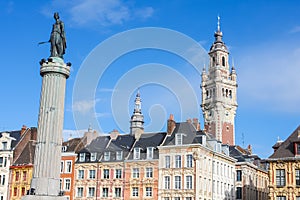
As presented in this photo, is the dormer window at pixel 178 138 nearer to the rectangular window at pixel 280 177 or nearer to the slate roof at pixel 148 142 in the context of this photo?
the slate roof at pixel 148 142

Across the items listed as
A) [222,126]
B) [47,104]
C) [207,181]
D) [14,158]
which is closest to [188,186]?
[207,181]

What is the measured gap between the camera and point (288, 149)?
147ft

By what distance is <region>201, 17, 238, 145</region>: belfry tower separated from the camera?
9581 cm

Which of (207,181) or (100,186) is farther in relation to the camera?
(100,186)

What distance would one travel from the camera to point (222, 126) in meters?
95.1

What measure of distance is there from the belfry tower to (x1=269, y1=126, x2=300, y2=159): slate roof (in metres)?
47.4

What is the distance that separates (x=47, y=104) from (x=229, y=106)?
78.3 meters

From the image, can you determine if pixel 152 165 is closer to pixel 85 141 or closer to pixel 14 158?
pixel 85 141

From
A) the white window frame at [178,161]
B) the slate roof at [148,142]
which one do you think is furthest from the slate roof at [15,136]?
the white window frame at [178,161]

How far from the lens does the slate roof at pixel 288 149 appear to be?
4403 cm

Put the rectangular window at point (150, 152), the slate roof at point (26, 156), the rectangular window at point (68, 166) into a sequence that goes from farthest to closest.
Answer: the slate roof at point (26, 156) → the rectangular window at point (68, 166) → the rectangular window at point (150, 152)

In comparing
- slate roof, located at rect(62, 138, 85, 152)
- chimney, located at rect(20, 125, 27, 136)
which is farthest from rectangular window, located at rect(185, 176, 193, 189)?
chimney, located at rect(20, 125, 27, 136)

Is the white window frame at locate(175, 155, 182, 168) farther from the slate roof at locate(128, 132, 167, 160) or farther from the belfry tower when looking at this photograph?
the belfry tower

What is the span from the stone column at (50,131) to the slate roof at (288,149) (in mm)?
26968
